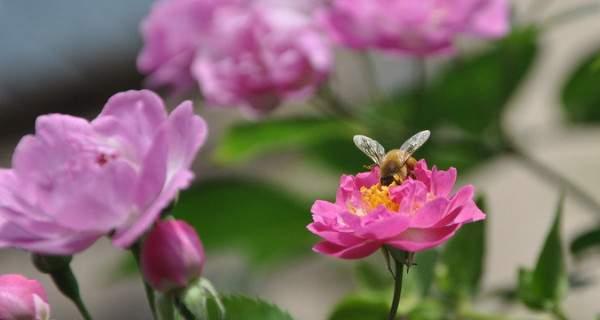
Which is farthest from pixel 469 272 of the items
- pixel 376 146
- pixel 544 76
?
pixel 544 76

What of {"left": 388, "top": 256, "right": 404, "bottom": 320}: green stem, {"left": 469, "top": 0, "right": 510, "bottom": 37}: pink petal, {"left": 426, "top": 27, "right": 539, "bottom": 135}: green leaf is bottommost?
{"left": 388, "top": 256, "right": 404, "bottom": 320}: green stem

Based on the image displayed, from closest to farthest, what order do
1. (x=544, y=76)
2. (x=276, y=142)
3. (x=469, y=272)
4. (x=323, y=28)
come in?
1. (x=469, y=272)
2. (x=323, y=28)
3. (x=276, y=142)
4. (x=544, y=76)

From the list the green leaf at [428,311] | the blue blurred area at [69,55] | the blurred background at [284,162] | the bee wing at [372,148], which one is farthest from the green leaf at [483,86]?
the blue blurred area at [69,55]

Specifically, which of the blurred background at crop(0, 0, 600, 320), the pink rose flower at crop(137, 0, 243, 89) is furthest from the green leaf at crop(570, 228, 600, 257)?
the pink rose flower at crop(137, 0, 243, 89)

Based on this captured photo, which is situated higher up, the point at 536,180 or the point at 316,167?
the point at 536,180

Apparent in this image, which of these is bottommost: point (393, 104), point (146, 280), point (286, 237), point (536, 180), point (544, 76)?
point (146, 280)

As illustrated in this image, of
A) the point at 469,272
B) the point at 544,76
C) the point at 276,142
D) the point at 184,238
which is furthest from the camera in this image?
the point at 544,76

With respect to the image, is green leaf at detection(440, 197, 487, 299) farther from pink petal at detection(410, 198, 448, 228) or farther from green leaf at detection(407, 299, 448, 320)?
pink petal at detection(410, 198, 448, 228)

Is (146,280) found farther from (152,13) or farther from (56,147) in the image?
(152,13)

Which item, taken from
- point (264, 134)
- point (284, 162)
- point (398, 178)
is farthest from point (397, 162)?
point (284, 162)
